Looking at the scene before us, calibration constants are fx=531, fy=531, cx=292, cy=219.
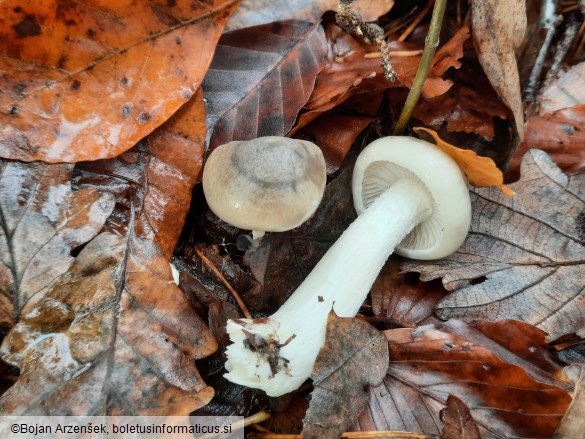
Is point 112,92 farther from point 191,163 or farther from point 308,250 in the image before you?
point 308,250

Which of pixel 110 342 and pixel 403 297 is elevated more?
pixel 110 342

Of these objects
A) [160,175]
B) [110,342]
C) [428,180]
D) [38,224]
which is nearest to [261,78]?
[160,175]

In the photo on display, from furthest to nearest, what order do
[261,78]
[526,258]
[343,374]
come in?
[261,78]
[526,258]
[343,374]

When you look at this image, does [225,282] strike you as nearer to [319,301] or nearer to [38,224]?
[319,301]

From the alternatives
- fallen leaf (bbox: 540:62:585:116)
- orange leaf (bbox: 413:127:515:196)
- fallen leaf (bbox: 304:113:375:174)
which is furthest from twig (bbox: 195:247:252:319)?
fallen leaf (bbox: 540:62:585:116)

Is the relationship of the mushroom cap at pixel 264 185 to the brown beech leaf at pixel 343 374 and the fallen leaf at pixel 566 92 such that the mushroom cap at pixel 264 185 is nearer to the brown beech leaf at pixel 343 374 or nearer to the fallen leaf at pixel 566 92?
the brown beech leaf at pixel 343 374

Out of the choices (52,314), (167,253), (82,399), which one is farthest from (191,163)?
(82,399)

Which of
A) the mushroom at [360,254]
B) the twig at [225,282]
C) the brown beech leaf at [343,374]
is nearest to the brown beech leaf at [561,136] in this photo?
the mushroom at [360,254]
